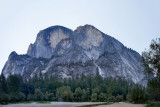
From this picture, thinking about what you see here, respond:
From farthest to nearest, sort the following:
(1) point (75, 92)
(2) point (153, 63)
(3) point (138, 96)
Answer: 1. (1) point (75, 92)
2. (3) point (138, 96)
3. (2) point (153, 63)

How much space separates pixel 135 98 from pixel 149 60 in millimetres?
35393

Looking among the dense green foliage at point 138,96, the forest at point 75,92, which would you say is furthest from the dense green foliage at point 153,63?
the dense green foliage at point 138,96

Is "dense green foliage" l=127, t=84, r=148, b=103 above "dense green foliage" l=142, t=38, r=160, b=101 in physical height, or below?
below

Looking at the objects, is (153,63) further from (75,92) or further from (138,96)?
(75,92)

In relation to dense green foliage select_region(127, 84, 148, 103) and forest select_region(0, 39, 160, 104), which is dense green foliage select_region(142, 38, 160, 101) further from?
dense green foliage select_region(127, 84, 148, 103)

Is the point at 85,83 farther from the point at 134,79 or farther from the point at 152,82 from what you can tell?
the point at 134,79

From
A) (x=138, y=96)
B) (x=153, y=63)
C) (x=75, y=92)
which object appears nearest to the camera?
(x=153, y=63)

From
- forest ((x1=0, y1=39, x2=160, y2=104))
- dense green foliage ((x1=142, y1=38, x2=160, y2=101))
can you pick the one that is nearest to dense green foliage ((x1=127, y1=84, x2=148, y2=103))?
forest ((x1=0, y1=39, x2=160, y2=104))

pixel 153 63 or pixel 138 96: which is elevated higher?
pixel 153 63

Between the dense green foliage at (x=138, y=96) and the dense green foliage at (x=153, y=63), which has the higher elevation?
the dense green foliage at (x=153, y=63)

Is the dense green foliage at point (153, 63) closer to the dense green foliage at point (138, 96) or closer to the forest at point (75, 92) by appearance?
the forest at point (75, 92)

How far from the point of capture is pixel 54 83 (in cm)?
11788

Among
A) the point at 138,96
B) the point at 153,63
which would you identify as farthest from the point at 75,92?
the point at 153,63

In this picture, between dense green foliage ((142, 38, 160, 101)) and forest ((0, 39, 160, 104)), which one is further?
forest ((0, 39, 160, 104))
